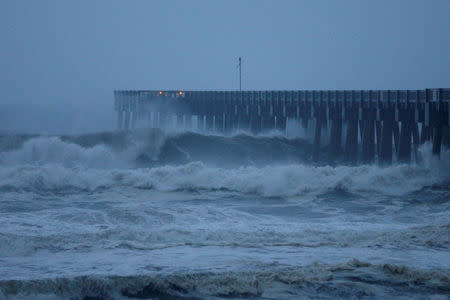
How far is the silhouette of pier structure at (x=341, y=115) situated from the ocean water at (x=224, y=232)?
1.26 m

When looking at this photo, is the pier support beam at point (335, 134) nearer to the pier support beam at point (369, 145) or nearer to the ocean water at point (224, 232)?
the pier support beam at point (369, 145)

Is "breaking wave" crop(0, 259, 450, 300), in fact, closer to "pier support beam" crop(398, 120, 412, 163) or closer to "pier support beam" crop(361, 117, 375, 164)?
"pier support beam" crop(398, 120, 412, 163)

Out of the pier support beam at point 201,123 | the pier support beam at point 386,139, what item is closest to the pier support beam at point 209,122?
the pier support beam at point 201,123

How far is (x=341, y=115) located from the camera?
87.4ft

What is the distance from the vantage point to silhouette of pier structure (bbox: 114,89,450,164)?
72.5 feet

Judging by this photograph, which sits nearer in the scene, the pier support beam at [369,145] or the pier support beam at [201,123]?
the pier support beam at [369,145]

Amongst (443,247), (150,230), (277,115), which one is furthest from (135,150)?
(443,247)

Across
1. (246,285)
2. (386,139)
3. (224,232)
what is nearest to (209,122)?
(386,139)

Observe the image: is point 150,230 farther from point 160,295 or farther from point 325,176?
point 325,176

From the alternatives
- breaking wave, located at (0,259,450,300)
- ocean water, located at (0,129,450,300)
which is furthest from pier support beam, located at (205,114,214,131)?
breaking wave, located at (0,259,450,300)

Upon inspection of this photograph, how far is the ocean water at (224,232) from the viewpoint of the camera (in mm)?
7402

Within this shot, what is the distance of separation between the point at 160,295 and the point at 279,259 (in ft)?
6.87

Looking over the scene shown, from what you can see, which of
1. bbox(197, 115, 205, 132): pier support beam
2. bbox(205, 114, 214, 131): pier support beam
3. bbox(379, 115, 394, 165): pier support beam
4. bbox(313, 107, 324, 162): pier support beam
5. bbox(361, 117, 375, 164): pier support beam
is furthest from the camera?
bbox(197, 115, 205, 132): pier support beam

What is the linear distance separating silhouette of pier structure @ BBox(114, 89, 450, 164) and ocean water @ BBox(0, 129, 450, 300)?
126 cm
